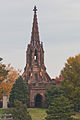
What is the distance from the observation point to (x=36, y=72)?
2995 inches

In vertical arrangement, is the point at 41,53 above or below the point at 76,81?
above

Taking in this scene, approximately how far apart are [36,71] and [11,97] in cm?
1366

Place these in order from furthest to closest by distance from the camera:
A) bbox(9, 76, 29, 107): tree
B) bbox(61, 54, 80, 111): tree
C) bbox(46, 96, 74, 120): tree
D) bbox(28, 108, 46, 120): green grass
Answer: bbox(61, 54, 80, 111): tree
bbox(9, 76, 29, 107): tree
bbox(28, 108, 46, 120): green grass
bbox(46, 96, 74, 120): tree

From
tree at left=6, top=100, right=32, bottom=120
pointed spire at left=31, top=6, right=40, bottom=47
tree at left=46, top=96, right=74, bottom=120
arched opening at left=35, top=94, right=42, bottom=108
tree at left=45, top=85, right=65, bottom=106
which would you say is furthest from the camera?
pointed spire at left=31, top=6, right=40, bottom=47

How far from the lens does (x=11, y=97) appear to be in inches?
2518

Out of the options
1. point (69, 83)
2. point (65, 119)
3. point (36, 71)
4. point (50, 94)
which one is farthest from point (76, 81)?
point (65, 119)

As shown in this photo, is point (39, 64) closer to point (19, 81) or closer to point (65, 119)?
point (19, 81)

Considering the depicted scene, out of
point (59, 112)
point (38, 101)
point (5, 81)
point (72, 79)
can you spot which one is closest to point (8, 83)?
point (5, 81)

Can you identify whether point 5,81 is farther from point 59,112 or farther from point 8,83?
point 59,112

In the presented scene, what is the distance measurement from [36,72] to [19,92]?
41.8ft

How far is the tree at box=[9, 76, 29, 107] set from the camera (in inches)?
2502

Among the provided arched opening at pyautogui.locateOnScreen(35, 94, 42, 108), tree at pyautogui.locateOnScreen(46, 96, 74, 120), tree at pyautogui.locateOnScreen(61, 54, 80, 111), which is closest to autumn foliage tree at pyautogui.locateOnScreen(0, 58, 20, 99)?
arched opening at pyautogui.locateOnScreen(35, 94, 42, 108)

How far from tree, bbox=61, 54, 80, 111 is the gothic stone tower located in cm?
559

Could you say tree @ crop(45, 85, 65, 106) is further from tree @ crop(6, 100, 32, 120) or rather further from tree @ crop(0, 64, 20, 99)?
tree @ crop(6, 100, 32, 120)
